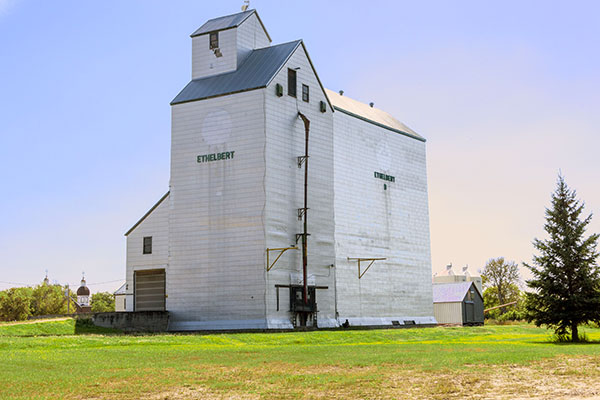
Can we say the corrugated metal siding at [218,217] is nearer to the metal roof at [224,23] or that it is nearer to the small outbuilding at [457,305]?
the metal roof at [224,23]

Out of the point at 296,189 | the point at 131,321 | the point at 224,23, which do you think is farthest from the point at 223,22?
the point at 131,321

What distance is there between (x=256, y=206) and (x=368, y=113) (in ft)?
76.4

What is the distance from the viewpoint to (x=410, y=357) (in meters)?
23.1

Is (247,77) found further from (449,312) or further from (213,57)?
(449,312)

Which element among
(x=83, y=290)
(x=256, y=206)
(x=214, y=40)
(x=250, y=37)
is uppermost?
(x=250, y=37)

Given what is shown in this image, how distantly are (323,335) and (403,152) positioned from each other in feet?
106

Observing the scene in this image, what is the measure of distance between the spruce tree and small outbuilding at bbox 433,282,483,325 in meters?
44.7

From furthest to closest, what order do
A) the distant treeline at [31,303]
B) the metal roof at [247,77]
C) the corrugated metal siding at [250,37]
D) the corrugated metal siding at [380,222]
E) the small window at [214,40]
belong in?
1. the distant treeline at [31,303]
2. the corrugated metal siding at [380,222]
3. the small window at [214,40]
4. the corrugated metal siding at [250,37]
5. the metal roof at [247,77]

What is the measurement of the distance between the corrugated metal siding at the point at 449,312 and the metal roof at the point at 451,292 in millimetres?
467

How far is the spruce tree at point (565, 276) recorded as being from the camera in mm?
34906

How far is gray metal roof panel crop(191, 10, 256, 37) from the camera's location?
55934 mm

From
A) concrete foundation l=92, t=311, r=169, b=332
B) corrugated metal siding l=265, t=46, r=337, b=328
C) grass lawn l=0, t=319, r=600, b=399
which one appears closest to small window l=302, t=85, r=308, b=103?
corrugated metal siding l=265, t=46, r=337, b=328

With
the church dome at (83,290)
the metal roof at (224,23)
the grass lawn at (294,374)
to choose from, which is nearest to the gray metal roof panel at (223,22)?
the metal roof at (224,23)

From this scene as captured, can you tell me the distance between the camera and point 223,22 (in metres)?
56.7
